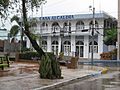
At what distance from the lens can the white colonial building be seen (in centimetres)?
6222

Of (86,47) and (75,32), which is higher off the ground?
(75,32)

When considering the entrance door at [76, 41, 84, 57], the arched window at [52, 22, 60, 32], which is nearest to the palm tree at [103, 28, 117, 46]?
the entrance door at [76, 41, 84, 57]

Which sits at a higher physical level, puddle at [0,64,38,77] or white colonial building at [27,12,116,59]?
white colonial building at [27,12,116,59]

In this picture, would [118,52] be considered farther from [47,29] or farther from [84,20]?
[47,29]

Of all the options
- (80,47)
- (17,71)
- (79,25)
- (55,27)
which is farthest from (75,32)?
(17,71)

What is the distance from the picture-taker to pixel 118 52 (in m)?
51.6

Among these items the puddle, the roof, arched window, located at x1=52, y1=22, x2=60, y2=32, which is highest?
the roof

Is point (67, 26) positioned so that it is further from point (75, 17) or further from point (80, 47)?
point (80, 47)

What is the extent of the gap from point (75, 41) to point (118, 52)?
48.6 feet

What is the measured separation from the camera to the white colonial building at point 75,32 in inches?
2450

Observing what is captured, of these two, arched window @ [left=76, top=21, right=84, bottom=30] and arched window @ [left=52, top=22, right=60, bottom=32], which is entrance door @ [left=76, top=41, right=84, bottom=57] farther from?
arched window @ [left=52, top=22, right=60, bottom=32]

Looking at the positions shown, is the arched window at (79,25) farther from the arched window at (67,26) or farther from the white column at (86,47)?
the white column at (86,47)

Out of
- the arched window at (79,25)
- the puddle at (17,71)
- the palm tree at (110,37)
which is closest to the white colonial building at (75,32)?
the arched window at (79,25)

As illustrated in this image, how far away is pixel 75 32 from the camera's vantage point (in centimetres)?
6412
